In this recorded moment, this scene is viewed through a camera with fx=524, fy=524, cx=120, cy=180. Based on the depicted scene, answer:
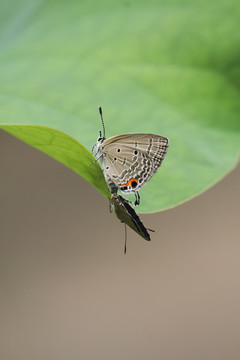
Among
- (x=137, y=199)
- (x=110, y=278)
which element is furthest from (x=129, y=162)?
(x=110, y=278)

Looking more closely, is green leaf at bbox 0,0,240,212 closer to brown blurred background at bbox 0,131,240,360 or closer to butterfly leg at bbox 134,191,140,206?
butterfly leg at bbox 134,191,140,206

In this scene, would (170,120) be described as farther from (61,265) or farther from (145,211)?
(61,265)

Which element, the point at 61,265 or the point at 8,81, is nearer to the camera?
the point at 8,81

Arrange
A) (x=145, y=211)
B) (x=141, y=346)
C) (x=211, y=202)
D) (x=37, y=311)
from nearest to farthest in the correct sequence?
(x=145, y=211), (x=141, y=346), (x=37, y=311), (x=211, y=202)

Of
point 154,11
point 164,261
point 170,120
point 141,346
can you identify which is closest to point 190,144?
point 170,120

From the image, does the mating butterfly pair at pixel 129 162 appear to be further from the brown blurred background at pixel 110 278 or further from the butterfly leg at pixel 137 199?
the brown blurred background at pixel 110 278

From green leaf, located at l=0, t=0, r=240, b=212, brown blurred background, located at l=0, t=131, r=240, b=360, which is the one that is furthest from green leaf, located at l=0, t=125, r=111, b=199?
brown blurred background, located at l=0, t=131, r=240, b=360

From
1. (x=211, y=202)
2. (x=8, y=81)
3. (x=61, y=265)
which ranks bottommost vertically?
(x=8, y=81)

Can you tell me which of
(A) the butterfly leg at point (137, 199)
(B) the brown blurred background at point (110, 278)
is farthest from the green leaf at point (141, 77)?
(B) the brown blurred background at point (110, 278)
